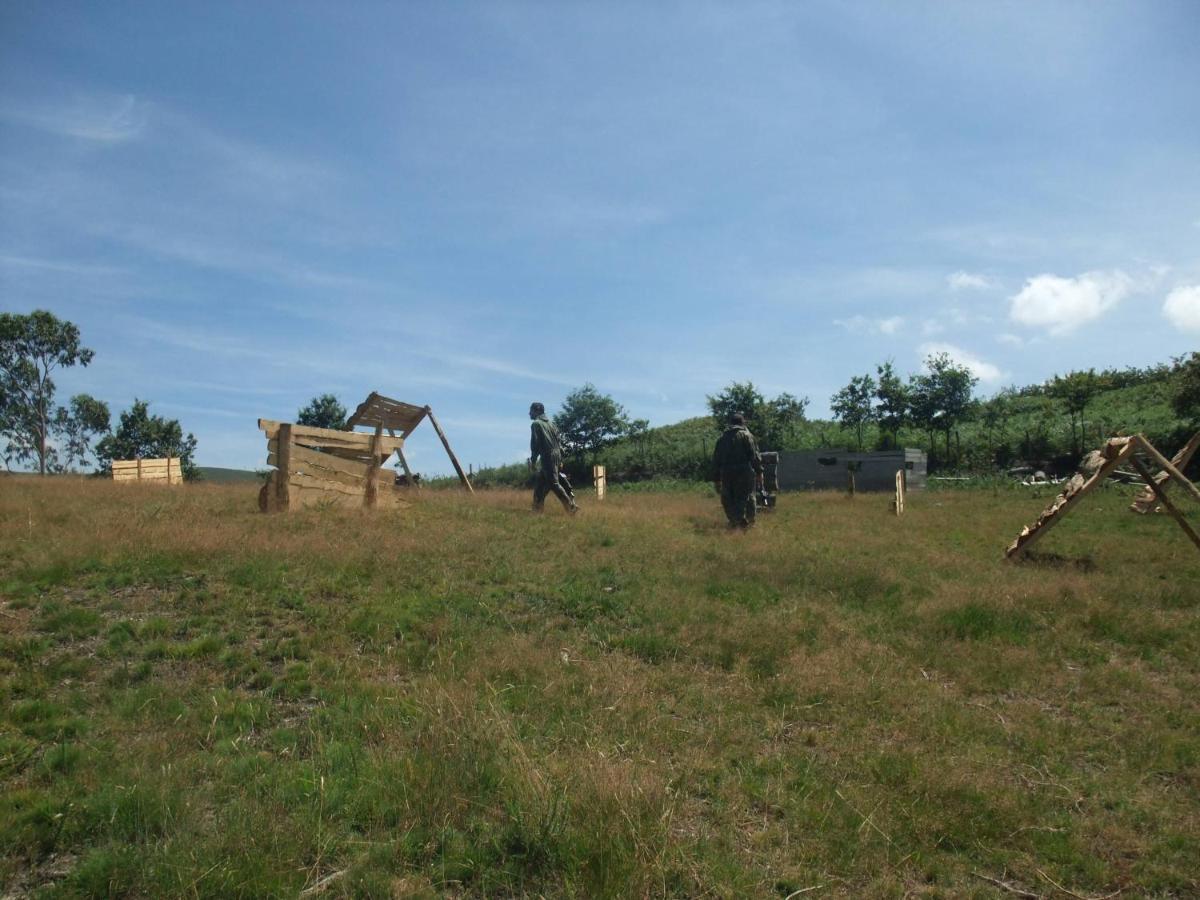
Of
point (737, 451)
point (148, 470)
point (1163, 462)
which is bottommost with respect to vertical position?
point (1163, 462)

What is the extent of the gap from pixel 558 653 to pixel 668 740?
197 cm

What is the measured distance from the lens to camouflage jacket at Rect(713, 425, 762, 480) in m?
15.3

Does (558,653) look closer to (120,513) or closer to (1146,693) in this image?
(1146,693)

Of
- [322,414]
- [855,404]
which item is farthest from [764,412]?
[322,414]

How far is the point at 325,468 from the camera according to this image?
13344 mm

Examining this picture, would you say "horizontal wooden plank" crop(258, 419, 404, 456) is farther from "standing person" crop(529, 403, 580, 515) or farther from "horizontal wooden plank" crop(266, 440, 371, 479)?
"standing person" crop(529, 403, 580, 515)

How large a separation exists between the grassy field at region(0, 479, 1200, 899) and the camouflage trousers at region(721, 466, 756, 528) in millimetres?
4152

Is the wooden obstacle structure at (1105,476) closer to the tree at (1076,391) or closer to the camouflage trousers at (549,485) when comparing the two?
the camouflage trousers at (549,485)

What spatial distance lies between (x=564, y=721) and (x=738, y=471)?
33.8ft

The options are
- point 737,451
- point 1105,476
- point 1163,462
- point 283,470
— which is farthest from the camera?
point 737,451

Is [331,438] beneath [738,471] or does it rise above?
above

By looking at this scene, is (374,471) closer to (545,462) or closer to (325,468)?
(325,468)

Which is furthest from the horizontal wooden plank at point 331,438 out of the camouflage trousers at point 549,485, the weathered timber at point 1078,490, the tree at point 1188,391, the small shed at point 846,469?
the tree at point 1188,391

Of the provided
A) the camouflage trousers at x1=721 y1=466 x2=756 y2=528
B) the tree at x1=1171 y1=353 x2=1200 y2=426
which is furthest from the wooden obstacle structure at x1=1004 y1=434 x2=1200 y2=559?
the tree at x1=1171 y1=353 x2=1200 y2=426
